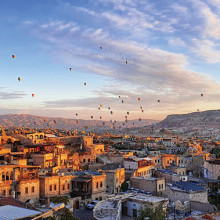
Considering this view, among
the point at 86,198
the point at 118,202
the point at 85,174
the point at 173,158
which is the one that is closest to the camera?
the point at 118,202

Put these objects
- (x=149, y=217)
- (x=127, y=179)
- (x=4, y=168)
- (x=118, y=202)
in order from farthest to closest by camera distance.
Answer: (x=127, y=179), (x=4, y=168), (x=118, y=202), (x=149, y=217)

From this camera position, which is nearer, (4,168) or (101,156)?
(4,168)

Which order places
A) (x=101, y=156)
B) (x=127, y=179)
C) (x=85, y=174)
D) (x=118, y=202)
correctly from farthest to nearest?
(x=101, y=156) < (x=127, y=179) < (x=85, y=174) < (x=118, y=202)

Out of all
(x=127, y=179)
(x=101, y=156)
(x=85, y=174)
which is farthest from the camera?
(x=101, y=156)

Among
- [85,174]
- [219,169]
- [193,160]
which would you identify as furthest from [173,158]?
[85,174]

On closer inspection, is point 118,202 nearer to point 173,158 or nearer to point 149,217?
point 149,217

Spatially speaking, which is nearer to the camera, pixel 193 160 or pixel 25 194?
pixel 25 194

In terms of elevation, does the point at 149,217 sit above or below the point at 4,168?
below

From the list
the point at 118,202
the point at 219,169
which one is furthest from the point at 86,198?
the point at 219,169

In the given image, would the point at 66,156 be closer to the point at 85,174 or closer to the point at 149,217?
the point at 85,174
